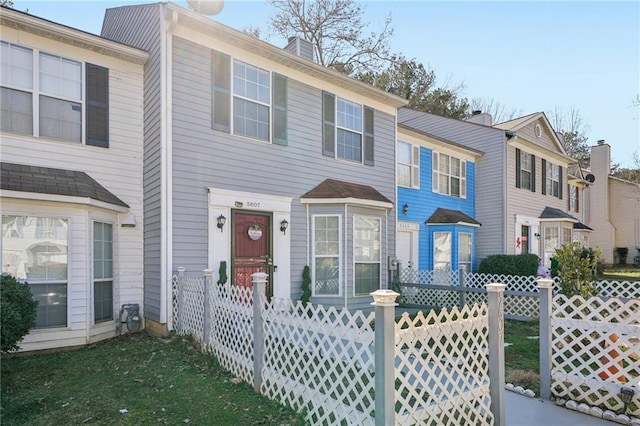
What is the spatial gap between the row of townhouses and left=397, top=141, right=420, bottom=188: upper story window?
1.24 metres

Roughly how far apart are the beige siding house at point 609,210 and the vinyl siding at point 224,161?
23496mm

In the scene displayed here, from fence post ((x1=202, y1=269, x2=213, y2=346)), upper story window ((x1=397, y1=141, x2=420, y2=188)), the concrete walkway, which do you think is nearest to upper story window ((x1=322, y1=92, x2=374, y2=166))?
upper story window ((x1=397, y1=141, x2=420, y2=188))

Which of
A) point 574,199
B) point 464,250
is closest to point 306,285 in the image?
point 464,250

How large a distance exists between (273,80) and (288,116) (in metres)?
0.83

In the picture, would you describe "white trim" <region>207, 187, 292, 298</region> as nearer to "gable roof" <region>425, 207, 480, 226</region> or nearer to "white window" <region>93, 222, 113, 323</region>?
"white window" <region>93, 222, 113, 323</region>

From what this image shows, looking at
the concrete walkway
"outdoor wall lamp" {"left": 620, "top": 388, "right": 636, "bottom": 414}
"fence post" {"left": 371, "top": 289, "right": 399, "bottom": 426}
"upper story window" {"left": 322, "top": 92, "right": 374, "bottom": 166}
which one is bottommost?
the concrete walkway

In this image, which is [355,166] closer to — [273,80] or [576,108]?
[273,80]

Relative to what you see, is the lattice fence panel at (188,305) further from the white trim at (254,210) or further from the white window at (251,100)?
the white window at (251,100)

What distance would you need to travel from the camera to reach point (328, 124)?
32.6 ft

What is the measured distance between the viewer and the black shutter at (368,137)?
35.5 feet

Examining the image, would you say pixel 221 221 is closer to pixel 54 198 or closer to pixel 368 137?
pixel 54 198

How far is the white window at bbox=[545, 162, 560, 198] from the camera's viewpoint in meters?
18.6

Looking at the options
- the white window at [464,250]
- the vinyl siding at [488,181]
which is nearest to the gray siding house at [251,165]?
the white window at [464,250]

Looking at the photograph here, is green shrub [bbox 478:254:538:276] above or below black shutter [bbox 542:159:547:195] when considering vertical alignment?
below
